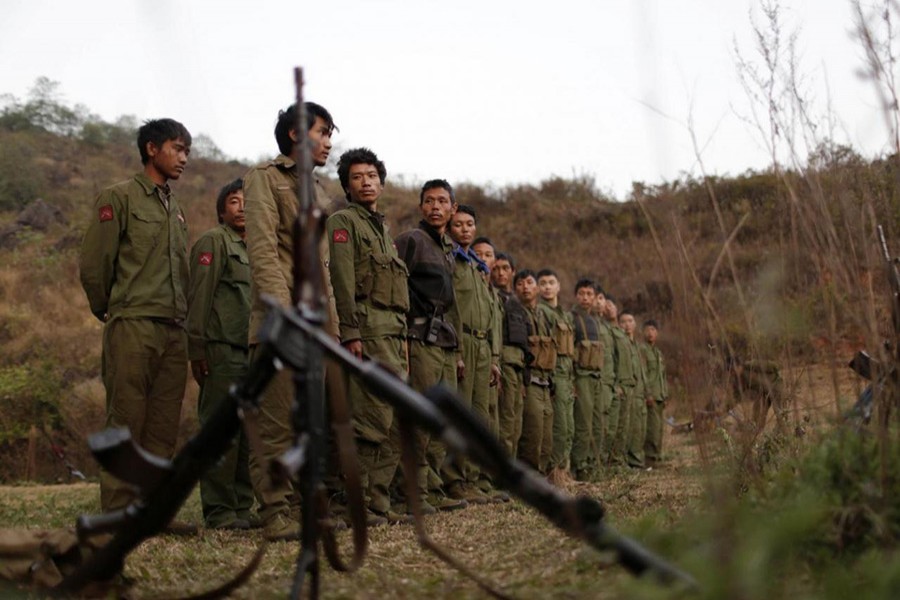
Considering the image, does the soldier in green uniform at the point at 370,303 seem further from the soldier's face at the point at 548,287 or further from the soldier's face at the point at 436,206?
the soldier's face at the point at 548,287

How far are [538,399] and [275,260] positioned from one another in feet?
17.6

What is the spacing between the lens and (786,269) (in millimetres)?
3990

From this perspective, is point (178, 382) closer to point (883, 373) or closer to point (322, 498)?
point (322, 498)

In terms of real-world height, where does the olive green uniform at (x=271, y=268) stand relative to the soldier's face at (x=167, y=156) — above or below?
below

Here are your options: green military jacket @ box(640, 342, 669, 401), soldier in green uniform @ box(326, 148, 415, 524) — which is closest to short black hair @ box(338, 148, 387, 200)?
soldier in green uniform @ box(326, 148, 415, 524)

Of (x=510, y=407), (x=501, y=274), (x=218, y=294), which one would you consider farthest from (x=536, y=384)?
(x=218, y=294)

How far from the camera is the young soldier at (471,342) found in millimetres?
8055

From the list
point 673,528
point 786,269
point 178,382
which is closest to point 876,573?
point 673,528

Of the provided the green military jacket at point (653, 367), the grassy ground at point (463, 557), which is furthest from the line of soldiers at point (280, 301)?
the green military jacket at point (653, 367)

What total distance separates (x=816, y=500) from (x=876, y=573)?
→ 26.8 inches

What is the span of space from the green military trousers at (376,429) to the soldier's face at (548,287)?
5518mm

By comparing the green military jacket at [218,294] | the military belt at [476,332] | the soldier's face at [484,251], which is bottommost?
the military belt at [476,332]

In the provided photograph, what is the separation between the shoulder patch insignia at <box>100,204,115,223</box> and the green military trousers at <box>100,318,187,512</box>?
0.54 metres

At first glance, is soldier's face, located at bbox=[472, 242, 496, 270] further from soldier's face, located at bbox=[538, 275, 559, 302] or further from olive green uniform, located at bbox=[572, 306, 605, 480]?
olive green uniform, located at bbox=[572, 306, 605, 480]
